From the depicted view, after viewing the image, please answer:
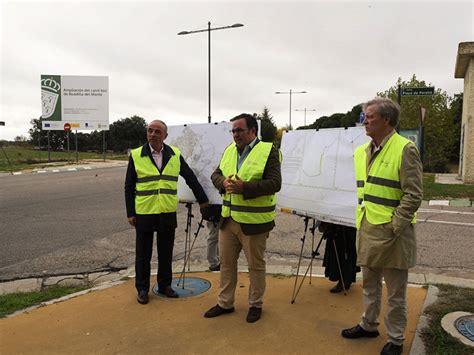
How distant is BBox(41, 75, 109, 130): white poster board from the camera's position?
34844 mm

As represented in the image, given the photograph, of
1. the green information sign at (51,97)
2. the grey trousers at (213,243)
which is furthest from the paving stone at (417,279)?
the green information sign at (51,97)

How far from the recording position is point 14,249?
6.94 m

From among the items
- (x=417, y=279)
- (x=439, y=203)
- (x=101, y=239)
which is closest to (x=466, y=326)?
(x=417, y=279)

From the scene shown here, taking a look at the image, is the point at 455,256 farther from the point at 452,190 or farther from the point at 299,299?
the point at 452,190

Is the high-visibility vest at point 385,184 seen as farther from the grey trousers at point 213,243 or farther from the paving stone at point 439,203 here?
the paving stone at point 439,203

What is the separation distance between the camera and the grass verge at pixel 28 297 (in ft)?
14.4

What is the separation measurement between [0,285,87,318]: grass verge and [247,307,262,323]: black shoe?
2291 mm

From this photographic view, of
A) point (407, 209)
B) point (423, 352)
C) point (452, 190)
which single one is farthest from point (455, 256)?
point (452, 190)

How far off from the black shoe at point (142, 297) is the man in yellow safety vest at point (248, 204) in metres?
0.81

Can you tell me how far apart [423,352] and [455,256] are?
3.73 meters

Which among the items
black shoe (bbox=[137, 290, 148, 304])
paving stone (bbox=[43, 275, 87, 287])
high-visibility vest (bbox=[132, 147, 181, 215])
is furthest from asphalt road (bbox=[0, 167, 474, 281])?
high-visibility vest (bbox=[132, 147, 181, 215])

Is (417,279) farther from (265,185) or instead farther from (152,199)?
(152,199)

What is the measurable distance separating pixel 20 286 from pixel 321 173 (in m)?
4.00

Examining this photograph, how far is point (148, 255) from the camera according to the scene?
4.65 meters
